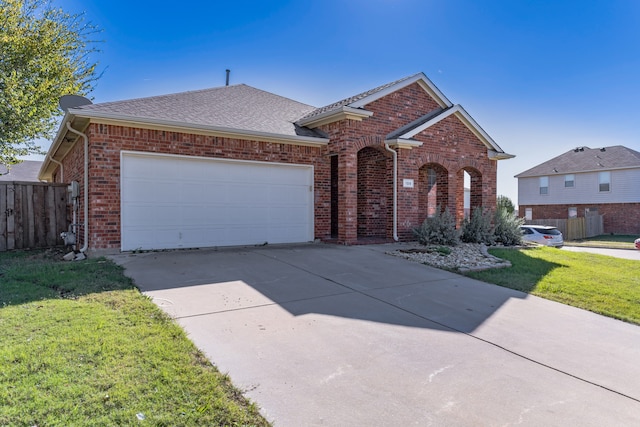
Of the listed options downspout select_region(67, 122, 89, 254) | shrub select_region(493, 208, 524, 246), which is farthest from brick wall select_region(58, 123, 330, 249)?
shrub select_region(493, 208, 524, 246)

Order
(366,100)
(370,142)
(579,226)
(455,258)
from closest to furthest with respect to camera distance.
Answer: (455,258) → (366,100) → (370,142) → (579,226)

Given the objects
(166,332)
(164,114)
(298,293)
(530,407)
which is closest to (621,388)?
(530,407)

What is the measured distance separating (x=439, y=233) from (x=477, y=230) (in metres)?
1.74

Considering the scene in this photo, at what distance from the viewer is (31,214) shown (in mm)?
10727

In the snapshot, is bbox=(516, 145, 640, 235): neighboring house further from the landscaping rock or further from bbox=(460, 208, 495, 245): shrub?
the landscaping rock

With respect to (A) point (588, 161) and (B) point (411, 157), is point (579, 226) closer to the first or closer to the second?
(A) point (588, 161)

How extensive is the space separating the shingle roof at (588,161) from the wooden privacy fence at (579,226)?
3908mm

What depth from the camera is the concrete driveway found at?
288cm

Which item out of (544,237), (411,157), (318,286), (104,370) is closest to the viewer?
(104,370)

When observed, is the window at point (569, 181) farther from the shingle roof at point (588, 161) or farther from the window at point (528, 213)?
the window at point (528, 213)

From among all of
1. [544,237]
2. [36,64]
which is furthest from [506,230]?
[36,64]

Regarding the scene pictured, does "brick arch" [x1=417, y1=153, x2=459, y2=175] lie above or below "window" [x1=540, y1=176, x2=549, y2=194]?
below

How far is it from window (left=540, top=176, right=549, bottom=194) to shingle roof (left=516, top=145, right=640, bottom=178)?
406mm

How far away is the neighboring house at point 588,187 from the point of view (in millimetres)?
27545
